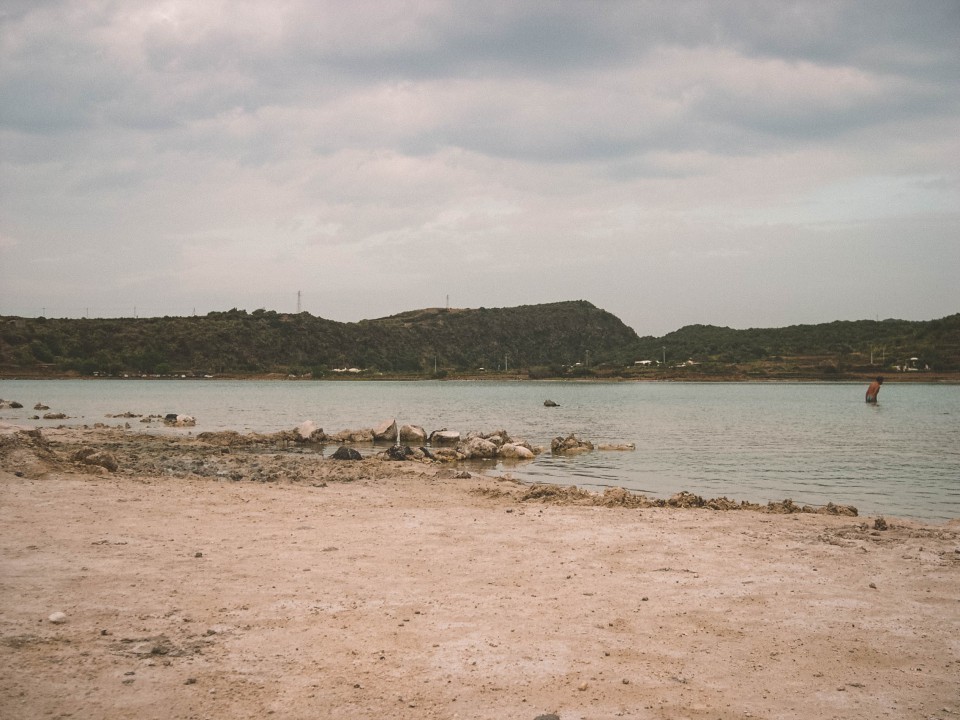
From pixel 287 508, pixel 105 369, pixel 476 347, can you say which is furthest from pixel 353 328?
pixel 287 508

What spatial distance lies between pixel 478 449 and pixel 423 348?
446 ft

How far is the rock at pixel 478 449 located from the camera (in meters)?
21.2

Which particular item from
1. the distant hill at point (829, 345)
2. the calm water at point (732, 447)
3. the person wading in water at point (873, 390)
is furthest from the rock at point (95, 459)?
the distant hill at point (829, 345)

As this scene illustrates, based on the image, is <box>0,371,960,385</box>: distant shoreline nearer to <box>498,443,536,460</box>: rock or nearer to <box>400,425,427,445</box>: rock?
<box>400,425,427,445</box>: rock

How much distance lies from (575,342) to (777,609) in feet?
601

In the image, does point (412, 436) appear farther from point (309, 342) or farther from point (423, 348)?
point (423, 348)

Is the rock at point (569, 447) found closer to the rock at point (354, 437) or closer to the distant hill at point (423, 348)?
the rock at point (354, 437)

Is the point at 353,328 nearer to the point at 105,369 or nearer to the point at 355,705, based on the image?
the point at 105,369

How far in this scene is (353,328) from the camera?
150875 millimetres

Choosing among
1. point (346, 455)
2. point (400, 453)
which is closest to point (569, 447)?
point (400, 453)

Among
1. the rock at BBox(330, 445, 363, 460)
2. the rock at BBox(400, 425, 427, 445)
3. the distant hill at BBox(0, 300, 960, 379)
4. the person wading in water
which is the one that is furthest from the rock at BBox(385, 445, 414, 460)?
the distant hill at BBox(0, 300, 960, 379)

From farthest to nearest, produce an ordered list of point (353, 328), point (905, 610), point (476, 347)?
1. point (476, 347)
2. point (353, 328)
3. point (905, 610)

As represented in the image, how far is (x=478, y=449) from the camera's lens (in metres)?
21.4

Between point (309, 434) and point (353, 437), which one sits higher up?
point (309, 434)
